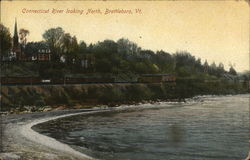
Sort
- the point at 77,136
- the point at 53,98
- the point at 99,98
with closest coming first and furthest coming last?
the point at 77,136 < the point at 53,98 < the point at 99,98

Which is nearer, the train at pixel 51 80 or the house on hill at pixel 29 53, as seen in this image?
the house on hill at pixel 29 53

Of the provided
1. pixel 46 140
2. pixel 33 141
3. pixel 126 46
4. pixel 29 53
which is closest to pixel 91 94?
pixel 29 53

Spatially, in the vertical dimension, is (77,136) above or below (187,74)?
A: below

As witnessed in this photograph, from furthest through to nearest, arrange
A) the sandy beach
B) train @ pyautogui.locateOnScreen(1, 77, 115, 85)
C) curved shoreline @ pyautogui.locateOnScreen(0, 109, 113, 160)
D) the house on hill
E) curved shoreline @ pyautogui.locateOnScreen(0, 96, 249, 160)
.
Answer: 1. train @ pyautogui.locateOnScreen(1, 77, 115, 85)
2. the house on hill
3. curved shoreline @ pyautogui.locateOnScreen(0, 96, 249, 160)
4. curved shoreline @ pyautogui.locateOnScreen(0, 109, 113, 160)
5. the sandy beach

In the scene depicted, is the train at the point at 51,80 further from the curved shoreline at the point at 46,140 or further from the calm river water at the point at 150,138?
the curved shoreline at the point at 46,140

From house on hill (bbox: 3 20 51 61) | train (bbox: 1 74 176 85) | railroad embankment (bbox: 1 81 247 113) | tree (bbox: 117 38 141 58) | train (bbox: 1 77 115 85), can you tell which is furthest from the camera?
train (bbox: 1 74 176 85)

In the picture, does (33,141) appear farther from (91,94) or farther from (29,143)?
(91,94)

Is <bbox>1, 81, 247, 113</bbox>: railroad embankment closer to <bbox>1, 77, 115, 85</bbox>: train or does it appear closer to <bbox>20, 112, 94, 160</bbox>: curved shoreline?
<bbox>1, 77, 115, 85</bbox>: train

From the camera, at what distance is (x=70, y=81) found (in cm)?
3294

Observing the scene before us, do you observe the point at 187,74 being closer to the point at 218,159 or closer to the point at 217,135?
the point at 217,135

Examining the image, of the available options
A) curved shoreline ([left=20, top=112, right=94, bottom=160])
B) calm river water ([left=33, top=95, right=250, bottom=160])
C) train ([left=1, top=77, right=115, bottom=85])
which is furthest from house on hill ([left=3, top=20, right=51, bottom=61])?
curved shoreline ([left=20, top=112, right=94, bottom=160])

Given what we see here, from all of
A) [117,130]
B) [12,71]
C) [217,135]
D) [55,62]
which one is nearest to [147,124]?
[117,130]

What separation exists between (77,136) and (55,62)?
9.73 meters

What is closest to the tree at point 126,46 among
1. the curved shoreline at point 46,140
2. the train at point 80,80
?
the curved shoreline at point 46,140
